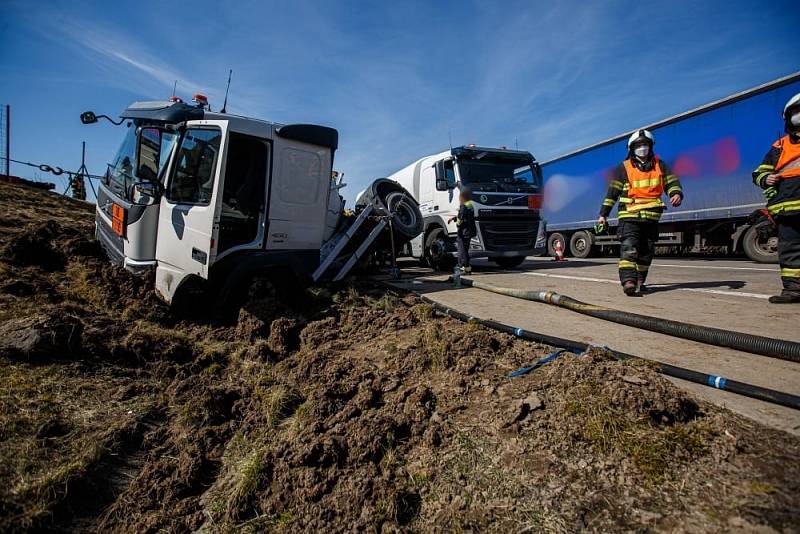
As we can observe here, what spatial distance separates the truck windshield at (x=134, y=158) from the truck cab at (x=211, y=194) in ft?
0.04

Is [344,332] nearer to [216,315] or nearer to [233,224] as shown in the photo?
[216,315]

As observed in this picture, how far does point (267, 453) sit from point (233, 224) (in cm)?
306

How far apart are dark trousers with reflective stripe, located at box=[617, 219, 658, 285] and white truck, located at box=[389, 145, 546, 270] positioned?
362 centimetres

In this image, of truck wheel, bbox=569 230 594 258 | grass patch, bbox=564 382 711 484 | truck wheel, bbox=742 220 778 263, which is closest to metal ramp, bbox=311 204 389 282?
grass patch, bbox=564 382 711 484

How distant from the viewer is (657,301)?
4031 millimetres

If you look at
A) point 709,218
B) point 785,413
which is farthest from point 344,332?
point 709,218

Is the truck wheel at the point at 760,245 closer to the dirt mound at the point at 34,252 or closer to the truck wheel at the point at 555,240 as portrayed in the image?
the truck wheel at the point at 555,240

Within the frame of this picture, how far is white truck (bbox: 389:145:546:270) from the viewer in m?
8.09

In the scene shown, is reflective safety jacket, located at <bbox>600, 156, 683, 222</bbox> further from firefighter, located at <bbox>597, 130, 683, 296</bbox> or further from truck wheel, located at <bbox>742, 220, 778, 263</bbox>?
truck wheel, located at <bbox>742, 220, 778, 263</bbox>

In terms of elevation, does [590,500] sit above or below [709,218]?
below

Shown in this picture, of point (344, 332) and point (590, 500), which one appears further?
point (344, 332)

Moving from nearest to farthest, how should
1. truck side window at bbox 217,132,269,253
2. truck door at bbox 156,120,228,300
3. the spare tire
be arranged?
truck door at bbox 156,120,228,300, truck side window at bbox 217,132,269,253, the spare tire

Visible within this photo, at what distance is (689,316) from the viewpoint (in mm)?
3326

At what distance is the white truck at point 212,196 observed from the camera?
3915mm
